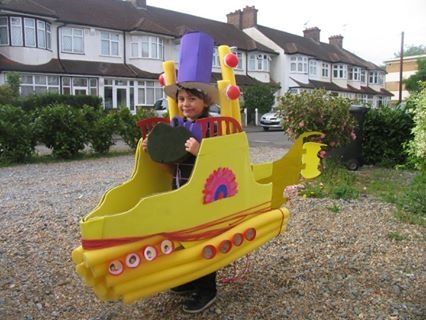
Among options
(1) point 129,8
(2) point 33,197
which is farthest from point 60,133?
(1) point 129,8

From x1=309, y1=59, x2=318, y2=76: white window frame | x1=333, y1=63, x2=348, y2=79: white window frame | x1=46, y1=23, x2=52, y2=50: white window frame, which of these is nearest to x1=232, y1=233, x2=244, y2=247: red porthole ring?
x1=46, y1=23, x2=52, y2=50: white window frame

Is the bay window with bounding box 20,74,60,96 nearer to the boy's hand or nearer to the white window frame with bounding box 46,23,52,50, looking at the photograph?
the white window frame with bounding box 46,23,52,50

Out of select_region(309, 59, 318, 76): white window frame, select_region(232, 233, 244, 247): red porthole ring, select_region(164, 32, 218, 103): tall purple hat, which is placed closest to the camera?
select_region(232, 233, 244, 247): red porthole ring

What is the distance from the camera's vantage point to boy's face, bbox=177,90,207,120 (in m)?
2.91

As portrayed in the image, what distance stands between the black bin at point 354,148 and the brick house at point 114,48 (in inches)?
474

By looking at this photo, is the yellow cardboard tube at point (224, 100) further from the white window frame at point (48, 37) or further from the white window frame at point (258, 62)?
the white window frame at point (258, 62)

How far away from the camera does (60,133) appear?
1109 cm

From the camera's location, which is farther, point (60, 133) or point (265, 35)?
point (265, 35)

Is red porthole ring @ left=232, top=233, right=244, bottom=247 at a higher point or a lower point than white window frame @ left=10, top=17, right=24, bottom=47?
lower

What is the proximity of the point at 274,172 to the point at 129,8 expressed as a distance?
30.6 m

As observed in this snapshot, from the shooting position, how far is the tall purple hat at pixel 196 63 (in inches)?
112

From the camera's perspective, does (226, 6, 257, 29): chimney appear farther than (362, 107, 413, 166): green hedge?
Yes

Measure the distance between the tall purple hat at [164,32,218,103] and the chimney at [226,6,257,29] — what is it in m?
38.8

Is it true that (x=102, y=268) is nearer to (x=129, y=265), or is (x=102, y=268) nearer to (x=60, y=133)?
(x=129, y=265)
